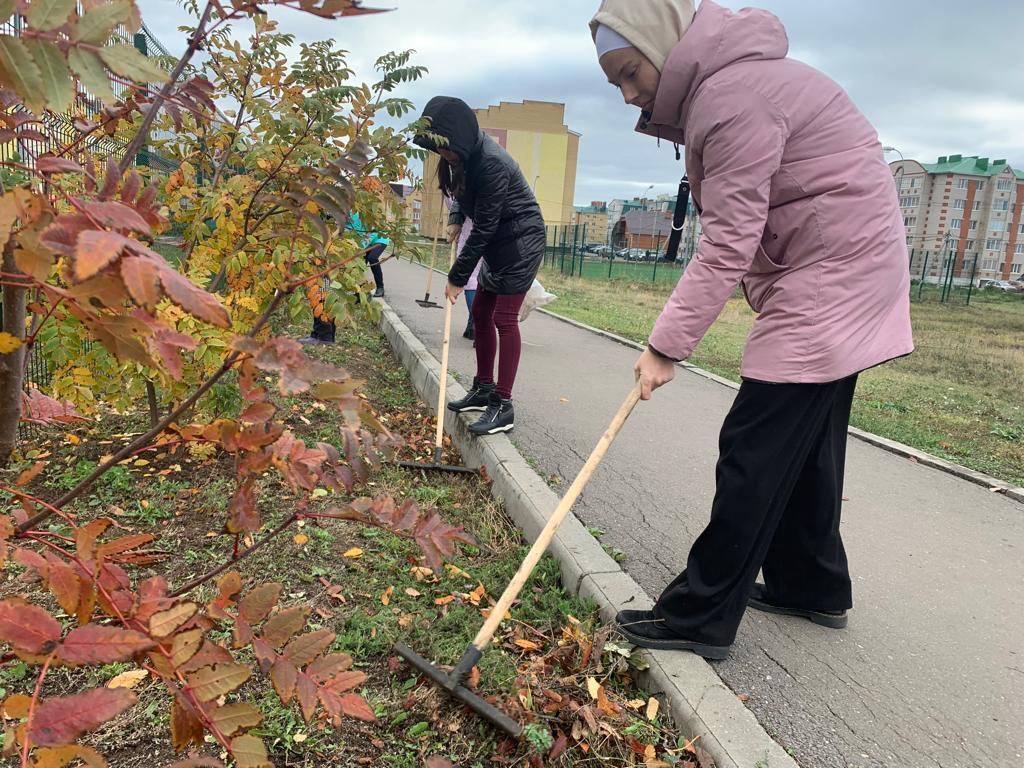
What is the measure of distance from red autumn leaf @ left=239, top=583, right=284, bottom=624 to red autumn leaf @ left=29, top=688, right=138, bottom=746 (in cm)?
33

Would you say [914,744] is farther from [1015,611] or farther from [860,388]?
[860,388]

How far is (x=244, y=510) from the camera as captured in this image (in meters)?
1.37

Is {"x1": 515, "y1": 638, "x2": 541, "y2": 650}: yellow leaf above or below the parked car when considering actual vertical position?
below

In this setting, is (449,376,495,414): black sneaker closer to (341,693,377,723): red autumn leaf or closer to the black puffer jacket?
the black puffer jacket

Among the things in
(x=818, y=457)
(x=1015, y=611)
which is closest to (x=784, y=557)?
(x=818, y=457)

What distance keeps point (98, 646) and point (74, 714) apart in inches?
3.4

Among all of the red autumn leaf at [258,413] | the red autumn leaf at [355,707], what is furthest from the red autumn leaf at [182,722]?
the red autumn leaf at [258,413]

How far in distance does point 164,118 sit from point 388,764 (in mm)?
2923

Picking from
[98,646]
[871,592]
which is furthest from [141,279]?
[871,592]

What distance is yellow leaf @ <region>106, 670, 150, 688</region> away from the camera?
210cm

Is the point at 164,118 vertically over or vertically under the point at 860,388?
over

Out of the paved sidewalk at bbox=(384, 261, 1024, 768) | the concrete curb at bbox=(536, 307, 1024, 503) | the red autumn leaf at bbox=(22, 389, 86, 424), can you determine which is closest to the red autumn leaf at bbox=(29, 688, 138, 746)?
the paved sidewalk at bbox=(384, 261, 1024, 768)

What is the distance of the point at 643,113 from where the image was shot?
2.33 metres

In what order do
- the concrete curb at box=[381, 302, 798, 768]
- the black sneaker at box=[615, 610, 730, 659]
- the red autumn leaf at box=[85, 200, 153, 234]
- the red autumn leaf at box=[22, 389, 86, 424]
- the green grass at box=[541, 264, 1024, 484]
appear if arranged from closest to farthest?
the red autumn leaf at box=[85, 200, 153, 234] → the concrete curb at box=[381, 302, 798, 768] → the black sneaker at box=[615, 610, 730, 659] → the red autumn leaf at box=[22, 389, 86, 424] → the green grass at box=[541, 264, 1024, 484]
